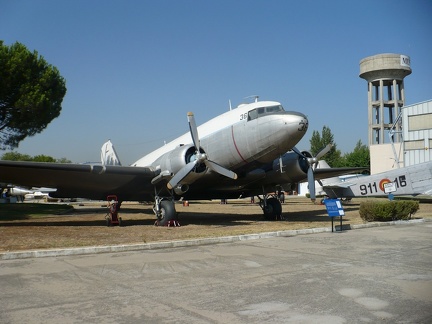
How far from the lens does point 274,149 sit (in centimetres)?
1681

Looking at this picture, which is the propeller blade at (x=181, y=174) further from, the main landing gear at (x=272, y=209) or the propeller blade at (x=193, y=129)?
the main landing gear at (x=272, y=209)

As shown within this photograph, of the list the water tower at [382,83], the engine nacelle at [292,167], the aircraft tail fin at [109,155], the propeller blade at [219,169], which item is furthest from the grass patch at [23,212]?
the water tower at [382,83]

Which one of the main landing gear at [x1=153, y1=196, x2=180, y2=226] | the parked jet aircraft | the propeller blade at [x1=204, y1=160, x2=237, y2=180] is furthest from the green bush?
the parked jet aircraft

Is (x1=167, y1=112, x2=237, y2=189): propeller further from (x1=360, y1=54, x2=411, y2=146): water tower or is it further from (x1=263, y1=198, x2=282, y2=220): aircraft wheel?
(x1=360, y1=54, x2=411, y2=146): water tower

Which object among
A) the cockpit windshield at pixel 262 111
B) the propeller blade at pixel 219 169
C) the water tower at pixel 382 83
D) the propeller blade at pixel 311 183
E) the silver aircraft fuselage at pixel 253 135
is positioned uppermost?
the water tower at pixel 382 83

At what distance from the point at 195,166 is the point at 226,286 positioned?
33.3 ft

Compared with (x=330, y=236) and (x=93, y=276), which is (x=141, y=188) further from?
(x=93, y=276)

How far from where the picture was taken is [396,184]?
34.8 meters

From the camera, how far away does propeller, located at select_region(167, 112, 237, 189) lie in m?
16.9

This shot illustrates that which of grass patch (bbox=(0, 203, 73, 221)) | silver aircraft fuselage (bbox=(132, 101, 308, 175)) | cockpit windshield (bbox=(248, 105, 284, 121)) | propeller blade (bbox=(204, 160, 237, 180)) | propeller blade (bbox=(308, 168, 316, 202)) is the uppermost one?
cockpit windshield (bbox=(248, 105, 284, 121))

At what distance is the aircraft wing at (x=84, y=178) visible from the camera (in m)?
17.4

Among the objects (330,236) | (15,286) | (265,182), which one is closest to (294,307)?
(15,286)

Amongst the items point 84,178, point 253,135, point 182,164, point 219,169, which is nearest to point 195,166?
point 182,164

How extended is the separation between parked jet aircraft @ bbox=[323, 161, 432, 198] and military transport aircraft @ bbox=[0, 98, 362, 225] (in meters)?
15.4
